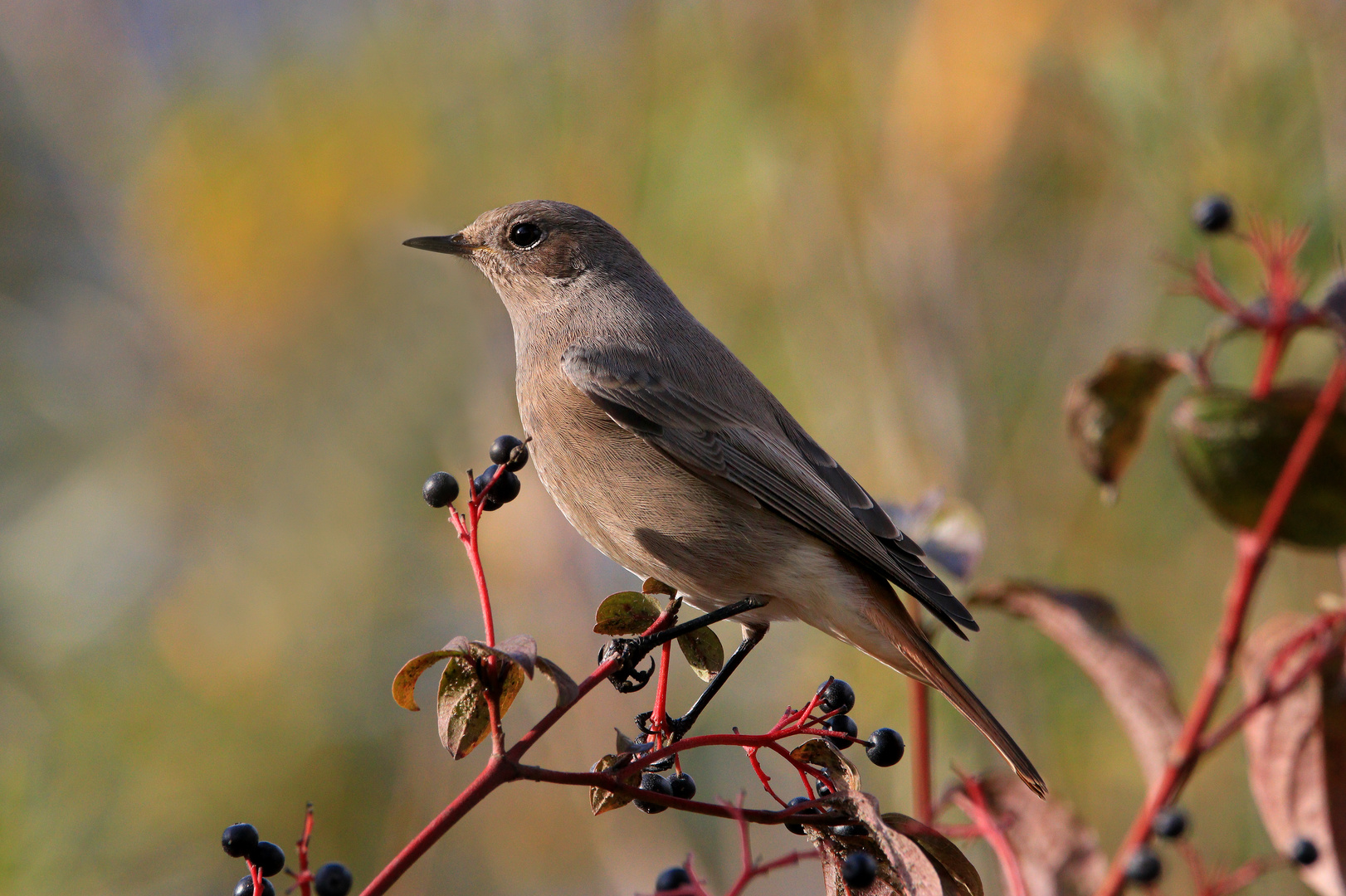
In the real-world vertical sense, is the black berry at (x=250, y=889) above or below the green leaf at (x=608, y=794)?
below

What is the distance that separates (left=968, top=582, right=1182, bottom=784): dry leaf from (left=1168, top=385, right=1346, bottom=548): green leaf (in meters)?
0.35

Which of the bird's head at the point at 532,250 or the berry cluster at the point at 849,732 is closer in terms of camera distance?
the berry cluster at the point at 849,732

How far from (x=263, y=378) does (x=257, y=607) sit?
4.12ft

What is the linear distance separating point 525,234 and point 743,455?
1.19m

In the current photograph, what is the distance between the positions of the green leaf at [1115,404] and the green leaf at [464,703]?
150cm

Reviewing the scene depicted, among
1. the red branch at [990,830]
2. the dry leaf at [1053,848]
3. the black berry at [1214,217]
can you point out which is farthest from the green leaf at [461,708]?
the black berry at [1214,217]

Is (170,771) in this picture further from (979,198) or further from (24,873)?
(979,198)

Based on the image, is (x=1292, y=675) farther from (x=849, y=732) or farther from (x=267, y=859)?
(x=267, y=859)

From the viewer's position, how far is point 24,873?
2.85 metres

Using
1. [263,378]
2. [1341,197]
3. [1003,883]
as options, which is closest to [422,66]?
[263,378]

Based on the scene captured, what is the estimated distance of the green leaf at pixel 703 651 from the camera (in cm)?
235

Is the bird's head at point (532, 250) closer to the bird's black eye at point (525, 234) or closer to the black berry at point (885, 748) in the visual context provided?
the bird's black eye at point (525, 234)

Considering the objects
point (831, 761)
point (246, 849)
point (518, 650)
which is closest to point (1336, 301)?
point (831, 761)

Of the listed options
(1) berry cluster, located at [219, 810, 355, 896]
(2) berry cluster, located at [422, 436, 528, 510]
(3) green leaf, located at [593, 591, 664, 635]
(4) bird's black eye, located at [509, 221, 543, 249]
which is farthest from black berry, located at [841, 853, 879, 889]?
(4) bird's black eye, located at [509, 221, 543, 249]
